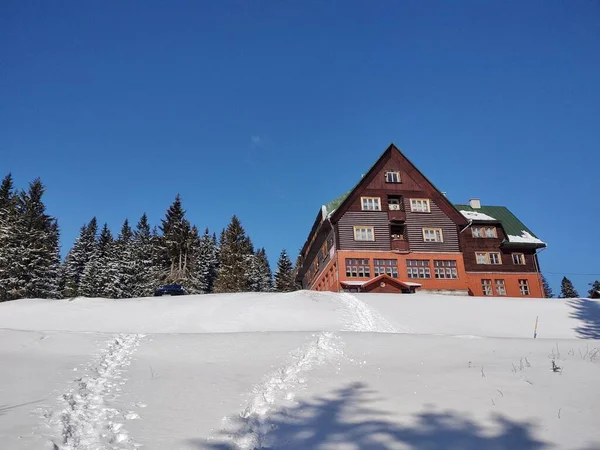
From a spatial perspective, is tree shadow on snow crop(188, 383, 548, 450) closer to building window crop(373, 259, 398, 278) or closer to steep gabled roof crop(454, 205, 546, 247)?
building window crop(373, 259, 398, 278)

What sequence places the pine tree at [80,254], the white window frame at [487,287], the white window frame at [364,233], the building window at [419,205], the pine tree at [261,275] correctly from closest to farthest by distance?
the white window frame at [364,233], the building window at [419,205], the white window frame at [487,287], the pine tree at [261,275], the pine tree at [80,254]

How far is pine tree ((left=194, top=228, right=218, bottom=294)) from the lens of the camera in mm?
58594

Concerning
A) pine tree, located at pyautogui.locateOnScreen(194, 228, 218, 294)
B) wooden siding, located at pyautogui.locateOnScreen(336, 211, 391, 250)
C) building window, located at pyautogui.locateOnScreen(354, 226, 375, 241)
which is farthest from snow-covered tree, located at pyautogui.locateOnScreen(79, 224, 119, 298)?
building window, located at pyautogui.locateOnScreen(354, 226, 375, 241)

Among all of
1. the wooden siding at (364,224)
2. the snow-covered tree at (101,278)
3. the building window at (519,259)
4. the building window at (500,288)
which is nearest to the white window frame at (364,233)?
the wooden siding at (364,224)

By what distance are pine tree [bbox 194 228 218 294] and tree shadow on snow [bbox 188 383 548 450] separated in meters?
49.0

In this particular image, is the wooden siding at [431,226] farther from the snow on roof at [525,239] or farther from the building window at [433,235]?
the snow on roof at [525,239]

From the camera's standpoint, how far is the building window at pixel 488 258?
45.4m

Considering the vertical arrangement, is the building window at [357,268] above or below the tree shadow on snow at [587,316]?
above

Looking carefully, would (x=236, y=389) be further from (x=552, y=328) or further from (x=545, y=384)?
(x=552, y=328)

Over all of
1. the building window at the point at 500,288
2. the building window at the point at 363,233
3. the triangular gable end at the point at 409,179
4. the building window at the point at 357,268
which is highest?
the triangular gable end at the point at 409,179

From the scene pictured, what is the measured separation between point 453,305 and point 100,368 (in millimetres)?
21353

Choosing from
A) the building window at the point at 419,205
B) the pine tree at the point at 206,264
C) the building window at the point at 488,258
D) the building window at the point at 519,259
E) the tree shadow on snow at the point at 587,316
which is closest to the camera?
the tree shadow on snow at the point at 587,316

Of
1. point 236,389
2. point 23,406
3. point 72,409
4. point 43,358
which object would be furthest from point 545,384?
point 43,358

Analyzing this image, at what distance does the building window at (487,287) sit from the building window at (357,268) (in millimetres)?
14576
